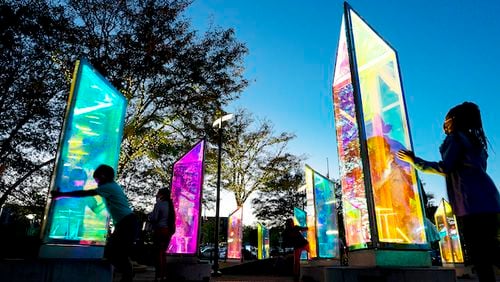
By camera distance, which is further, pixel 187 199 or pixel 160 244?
pixel 187 199

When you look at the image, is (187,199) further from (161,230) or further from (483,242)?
(483,242)

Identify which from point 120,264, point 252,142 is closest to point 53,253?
point 120,264

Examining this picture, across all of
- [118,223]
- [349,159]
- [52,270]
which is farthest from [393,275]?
[52,270]

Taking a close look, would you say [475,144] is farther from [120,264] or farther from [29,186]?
[29,186]

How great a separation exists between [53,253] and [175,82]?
819cm

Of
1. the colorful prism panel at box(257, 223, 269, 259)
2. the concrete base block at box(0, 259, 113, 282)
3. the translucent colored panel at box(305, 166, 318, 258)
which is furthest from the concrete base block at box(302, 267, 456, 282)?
the colorful prism panel at box(257, 223, 269, 259)

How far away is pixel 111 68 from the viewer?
35.2 ft

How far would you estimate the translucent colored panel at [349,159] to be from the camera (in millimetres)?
4605

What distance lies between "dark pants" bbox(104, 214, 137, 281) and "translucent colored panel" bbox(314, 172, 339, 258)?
7.19 m

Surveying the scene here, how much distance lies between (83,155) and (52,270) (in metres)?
1.75

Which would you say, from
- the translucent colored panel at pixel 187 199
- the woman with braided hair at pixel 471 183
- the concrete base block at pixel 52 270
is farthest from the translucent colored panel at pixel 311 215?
the woman with braided hair at pixel 471 183

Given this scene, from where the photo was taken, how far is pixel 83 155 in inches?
193

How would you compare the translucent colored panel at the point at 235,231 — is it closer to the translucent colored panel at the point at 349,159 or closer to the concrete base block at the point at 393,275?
the translucent colored panel at the point at 349,159

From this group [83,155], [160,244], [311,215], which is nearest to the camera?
[83,155]
